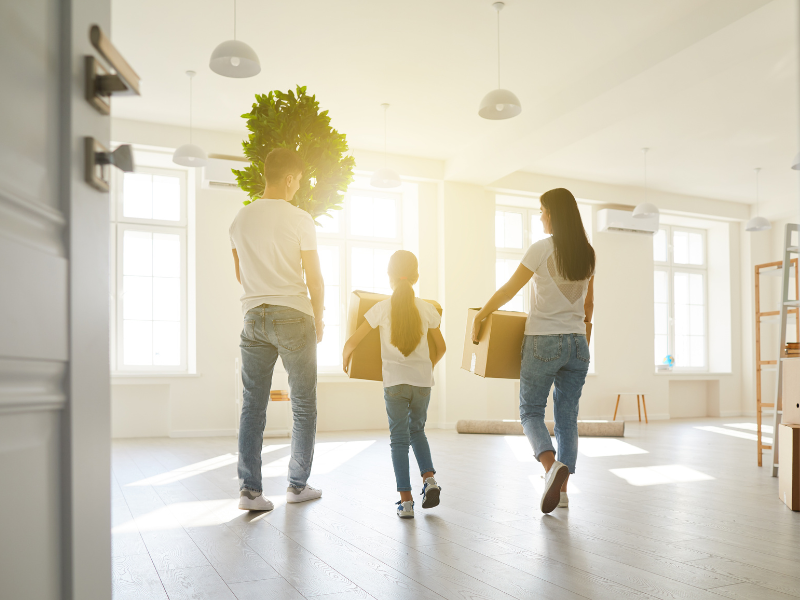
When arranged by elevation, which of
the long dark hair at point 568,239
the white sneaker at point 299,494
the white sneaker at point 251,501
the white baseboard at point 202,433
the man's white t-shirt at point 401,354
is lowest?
the white baseboard at point 202,433

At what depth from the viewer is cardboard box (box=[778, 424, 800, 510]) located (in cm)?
298

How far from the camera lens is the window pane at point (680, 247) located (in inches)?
422

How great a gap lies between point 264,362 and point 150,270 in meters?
5.01

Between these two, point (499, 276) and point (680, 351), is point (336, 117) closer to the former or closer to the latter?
point (499, 276)

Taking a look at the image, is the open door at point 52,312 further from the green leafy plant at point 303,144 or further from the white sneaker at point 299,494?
the white sneaker at point 299,494

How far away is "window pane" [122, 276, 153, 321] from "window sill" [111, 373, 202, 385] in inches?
27.5

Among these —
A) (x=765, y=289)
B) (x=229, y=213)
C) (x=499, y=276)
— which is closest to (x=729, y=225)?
(x=765, y=289)

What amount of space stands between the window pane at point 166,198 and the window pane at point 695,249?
791 cm

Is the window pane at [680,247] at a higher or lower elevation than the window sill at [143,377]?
higher

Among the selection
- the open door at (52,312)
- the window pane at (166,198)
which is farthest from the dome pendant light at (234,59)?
the window pane at (166,198)

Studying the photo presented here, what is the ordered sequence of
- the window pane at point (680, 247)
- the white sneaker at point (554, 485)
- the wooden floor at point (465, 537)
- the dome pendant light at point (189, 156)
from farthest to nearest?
the window pane at point (680, 247), the dome pendant light at point (189, 156), the white sneaker at point (554, 485), the wooden floor at point (465, 537)

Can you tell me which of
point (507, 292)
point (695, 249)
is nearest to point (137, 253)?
point (507, 292)

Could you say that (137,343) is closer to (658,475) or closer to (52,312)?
(658,475)

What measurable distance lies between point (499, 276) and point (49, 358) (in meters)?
8.80
